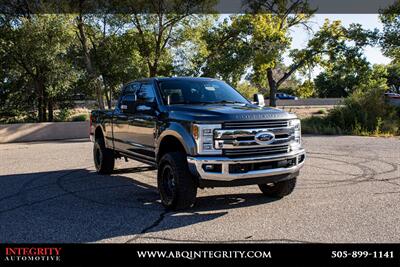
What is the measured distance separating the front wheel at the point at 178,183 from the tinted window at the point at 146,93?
4.41 ft

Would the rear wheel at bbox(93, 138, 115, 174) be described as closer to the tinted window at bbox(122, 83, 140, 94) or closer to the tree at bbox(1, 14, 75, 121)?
the tinted window at bbox(122, 83, 140, 94)

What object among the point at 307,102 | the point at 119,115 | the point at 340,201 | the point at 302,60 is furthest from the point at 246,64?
the point at 307,102

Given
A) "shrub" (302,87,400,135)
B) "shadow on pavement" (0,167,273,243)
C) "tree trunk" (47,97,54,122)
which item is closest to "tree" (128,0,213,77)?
"tree trunk" (47,97,54,122)

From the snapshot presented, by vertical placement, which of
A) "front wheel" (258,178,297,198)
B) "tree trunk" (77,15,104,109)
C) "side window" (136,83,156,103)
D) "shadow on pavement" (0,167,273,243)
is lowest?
"shadow on pavement" (0,167,273,243)

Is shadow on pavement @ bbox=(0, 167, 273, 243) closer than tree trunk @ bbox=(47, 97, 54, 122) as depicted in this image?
Yes

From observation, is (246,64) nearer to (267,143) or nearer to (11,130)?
(11,130)

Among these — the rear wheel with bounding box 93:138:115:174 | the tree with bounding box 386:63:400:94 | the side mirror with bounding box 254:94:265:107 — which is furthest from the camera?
the tree with bounding box 386:63:400:94

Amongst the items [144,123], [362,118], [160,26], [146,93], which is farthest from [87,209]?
[160,26]

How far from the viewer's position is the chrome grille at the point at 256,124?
19.2 feet

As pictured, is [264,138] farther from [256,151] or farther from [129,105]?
[129,105]

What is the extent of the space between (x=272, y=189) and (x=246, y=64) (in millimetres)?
19360

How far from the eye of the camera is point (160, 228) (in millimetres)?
5484

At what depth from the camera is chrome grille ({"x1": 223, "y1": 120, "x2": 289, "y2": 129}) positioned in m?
5.86

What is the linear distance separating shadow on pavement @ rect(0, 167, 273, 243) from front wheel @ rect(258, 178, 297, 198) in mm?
162
